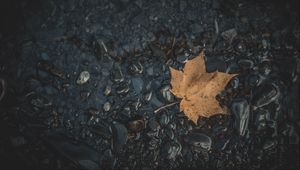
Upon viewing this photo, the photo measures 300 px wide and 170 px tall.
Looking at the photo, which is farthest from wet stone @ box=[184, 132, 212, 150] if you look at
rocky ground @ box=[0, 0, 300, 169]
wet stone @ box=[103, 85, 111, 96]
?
wet stone @ box=[103, 85, 111, 96]

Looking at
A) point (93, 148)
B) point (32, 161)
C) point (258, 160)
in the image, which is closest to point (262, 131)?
point (258, 160)

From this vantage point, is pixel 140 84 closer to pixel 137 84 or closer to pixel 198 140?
pixel 137 84

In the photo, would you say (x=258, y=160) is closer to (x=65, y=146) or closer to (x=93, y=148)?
(x=93, y=148)

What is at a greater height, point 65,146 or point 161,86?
point 161,86

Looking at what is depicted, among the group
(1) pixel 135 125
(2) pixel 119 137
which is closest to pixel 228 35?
(1) pixel 135 125

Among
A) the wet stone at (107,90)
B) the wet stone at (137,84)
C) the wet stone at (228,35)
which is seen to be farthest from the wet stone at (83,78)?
the wet stone at (228,35)

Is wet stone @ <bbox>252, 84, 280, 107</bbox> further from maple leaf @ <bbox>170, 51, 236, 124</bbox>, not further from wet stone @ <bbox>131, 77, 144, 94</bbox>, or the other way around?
wet stone @ <bbox>131, 77, 144, 94</bbox>
